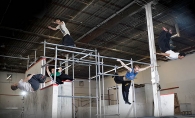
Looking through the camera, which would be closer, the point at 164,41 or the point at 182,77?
the point at 164,41

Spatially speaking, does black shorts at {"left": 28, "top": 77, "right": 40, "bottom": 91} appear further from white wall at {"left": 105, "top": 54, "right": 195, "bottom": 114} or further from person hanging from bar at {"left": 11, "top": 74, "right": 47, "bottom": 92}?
white wall at {"left": 105, "top": 54, "right": 195, "bottom": 114}

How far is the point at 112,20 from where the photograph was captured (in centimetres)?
990

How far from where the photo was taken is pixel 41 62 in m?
7.52

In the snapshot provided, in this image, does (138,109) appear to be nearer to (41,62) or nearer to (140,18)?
(140,18)

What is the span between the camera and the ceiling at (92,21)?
862 centimetres

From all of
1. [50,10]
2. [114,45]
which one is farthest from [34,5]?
[114,45]

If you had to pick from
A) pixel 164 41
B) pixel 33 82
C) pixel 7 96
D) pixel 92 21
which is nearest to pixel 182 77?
pixel 164 41

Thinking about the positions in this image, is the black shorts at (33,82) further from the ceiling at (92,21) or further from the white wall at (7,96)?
the white wall at (7,96)

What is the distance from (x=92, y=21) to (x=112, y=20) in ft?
3.36

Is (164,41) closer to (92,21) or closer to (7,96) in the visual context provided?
(92,21)

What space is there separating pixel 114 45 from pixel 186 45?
5241 mm

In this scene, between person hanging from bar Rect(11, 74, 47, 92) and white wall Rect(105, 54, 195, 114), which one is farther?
white wall Rect(105, 54, 195, 114)

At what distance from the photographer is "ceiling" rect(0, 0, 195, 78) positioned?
862 cm

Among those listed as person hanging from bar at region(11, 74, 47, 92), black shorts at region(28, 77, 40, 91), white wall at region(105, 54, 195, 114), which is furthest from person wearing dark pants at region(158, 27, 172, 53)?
white wall at region(105, 54, 195, 114)
